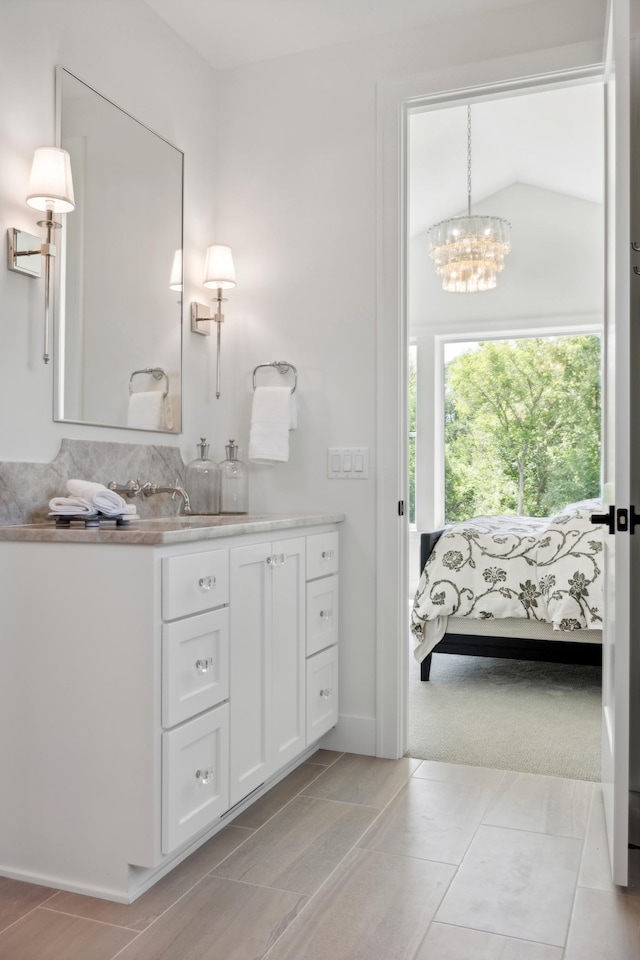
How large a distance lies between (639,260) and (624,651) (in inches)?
43.9

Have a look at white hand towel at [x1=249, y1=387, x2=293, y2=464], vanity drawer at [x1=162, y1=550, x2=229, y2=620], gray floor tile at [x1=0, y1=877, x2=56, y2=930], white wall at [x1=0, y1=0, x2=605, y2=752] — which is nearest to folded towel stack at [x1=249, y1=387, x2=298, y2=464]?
white hand towel at [x1=249, y1=387, x2=293, y2=464]

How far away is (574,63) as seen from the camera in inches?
101

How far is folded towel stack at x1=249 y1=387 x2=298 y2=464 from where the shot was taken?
9.55 ft

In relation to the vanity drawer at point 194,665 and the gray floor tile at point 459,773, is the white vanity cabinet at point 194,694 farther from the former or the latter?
the gray floor tile at point 459,773

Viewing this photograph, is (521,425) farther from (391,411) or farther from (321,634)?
(321,634)

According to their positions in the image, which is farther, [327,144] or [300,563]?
[327,144]

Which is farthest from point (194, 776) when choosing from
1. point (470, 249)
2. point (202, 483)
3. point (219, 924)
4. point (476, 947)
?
point (470, 249)

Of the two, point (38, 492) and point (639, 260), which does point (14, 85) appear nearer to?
point (38, 492)

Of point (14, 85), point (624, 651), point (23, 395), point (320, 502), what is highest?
point (14, 85)

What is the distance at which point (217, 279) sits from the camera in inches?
117

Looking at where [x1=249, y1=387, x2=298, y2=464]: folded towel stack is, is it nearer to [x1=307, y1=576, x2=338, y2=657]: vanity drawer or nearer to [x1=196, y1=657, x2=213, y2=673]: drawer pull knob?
[x1=307, y1=576, x2=338, y2=657]: vanity drawer

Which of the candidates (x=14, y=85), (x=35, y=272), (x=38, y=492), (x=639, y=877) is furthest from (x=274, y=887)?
(x=14, y=85)

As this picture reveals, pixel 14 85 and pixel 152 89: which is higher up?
pixel 152 89

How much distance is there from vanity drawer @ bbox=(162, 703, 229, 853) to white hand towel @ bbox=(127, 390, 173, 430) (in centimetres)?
104
